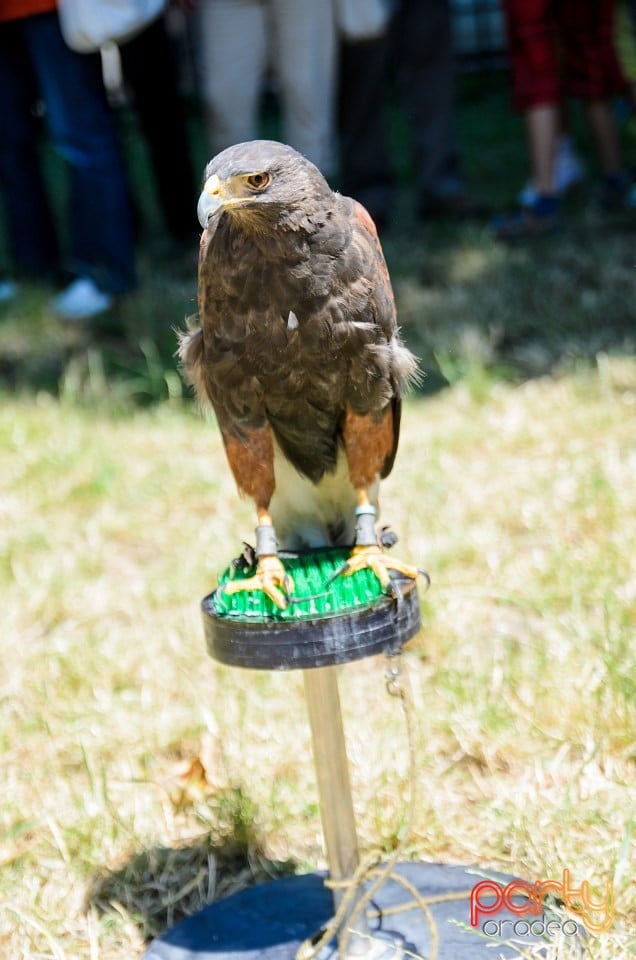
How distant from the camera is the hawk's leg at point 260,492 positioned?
2100 mm

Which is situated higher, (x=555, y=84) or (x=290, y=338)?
(x=290, y=338)

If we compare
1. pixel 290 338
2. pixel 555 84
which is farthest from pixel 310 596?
pixel 555 84

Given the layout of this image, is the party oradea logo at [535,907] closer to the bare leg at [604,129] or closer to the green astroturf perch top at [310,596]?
the green astroturf perch top at [310,596]

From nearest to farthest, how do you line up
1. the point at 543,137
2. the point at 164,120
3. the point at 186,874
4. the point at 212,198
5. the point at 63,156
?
the point at 212,198 < the point at 186,874 < the point at 63,156 < the point at 543,137 < the point at 164,120

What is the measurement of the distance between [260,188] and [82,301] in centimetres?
381

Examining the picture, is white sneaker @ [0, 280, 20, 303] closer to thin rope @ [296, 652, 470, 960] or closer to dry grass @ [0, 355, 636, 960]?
dry grass @ [0, 355, 636, 960]

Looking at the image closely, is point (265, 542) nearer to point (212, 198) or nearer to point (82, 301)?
point (212, 198)

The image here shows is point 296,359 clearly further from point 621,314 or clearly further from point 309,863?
point 621,314

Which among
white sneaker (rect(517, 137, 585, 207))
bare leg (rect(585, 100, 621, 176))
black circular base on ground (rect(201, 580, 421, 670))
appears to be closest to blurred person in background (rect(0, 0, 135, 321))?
white sneaker (rect(517, 137, 585, 207))

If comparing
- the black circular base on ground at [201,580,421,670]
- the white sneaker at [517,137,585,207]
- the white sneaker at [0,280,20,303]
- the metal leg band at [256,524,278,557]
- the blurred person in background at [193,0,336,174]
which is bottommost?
the white sneaker at [517,137,585,207]

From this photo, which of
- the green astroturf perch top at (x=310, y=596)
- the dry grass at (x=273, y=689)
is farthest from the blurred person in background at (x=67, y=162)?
the green astroturf perch top at (x=310, y=596)

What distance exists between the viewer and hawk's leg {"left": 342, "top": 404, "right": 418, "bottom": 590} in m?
2.15

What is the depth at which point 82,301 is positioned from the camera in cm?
555

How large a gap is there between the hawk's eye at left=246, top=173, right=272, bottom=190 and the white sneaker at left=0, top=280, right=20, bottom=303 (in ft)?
13.9
